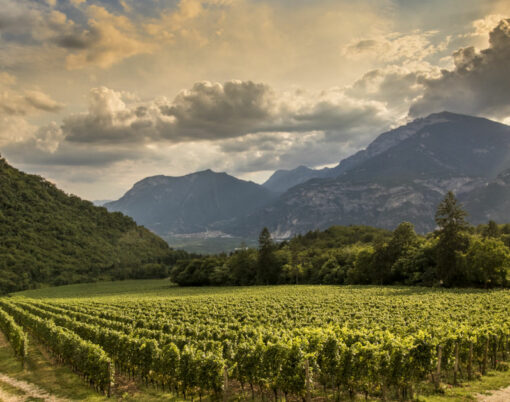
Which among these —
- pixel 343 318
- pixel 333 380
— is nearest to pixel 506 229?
pixel 343 318

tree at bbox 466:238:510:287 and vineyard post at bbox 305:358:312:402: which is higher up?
tree at bbox 466:238:510:287

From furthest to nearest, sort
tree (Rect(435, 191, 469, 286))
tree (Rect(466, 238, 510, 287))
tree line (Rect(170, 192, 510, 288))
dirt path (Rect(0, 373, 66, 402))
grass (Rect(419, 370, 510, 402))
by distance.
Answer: tree (Rect(435, 191, 469, 286)) → tree line (Rect(170, 192, 510, 288)) → tree (Rect(466, 238, 510, 287)) → dirt path (Rect(0, 373, 66, 402)) → grass (Rect(419, 370, 510, 402))

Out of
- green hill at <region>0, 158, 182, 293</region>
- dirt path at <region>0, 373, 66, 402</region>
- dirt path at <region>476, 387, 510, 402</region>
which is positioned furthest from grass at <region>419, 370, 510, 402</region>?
green hill at <region>0, 158, 182, 293</region>

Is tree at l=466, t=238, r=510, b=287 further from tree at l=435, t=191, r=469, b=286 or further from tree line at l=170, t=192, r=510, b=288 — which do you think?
tree at l=435, t=191, r=469, b=286

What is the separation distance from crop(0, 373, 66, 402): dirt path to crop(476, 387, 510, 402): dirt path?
2385cm

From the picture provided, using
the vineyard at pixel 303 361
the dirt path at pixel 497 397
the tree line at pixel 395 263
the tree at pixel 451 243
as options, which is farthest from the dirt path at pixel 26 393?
the tree at pixel 451 243

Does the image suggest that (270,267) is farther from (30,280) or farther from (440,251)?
(30,280)

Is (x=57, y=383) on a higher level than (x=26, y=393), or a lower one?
lower

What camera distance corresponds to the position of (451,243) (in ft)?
219

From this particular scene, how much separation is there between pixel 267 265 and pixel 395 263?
44009mm

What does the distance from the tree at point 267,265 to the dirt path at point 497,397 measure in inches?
3661

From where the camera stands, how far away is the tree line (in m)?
62.8

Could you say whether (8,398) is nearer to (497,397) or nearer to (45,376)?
(45,376)

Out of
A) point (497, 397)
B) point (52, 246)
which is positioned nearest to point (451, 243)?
point (497, 397)
